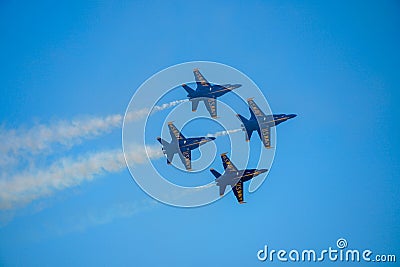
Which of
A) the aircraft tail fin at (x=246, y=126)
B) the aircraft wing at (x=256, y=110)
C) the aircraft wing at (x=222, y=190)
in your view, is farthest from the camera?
the aircraft tail fin at (x=246, y=126)

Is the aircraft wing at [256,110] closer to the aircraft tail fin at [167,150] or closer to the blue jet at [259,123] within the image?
the blue jet at [259,123]

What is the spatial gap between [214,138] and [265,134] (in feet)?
9.57

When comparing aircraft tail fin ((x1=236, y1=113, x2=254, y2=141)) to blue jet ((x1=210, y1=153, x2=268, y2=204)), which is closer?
blue jet ((x1=210, y1=153, x2=268, y2=204))

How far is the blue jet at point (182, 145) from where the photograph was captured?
1102 inches

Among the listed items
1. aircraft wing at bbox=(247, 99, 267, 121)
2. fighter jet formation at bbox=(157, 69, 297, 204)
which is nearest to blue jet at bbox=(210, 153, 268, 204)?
fighter jet formation at bbox=(157, 69, 297, 204)

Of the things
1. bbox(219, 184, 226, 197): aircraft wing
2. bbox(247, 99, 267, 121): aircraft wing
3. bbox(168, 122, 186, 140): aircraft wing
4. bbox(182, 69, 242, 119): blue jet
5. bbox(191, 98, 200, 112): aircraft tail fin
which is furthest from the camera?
bbox(191, 98, 200, 112): aircraft tail fin

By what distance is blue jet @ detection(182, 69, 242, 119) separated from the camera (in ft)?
93.7

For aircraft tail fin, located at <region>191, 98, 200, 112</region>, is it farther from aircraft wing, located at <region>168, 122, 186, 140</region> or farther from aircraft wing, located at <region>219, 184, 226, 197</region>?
aircraft wing, located at <region>219, 184, 226, 197</region>

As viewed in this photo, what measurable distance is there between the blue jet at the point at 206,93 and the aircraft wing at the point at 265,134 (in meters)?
2.80

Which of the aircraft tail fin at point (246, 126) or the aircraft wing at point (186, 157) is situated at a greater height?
the aircraft tail fin at point (246, 126)

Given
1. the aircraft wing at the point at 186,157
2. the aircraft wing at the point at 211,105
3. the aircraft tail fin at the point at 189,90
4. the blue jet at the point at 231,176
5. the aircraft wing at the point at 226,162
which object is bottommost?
the blue jet at the point at 231,176

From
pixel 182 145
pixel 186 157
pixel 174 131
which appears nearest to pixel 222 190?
pixel 186 157

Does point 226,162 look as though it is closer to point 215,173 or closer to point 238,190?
point 215,173

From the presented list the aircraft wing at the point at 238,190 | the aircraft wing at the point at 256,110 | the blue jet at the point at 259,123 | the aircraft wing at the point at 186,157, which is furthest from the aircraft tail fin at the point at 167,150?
the aircraft wing at the point at 256,110
